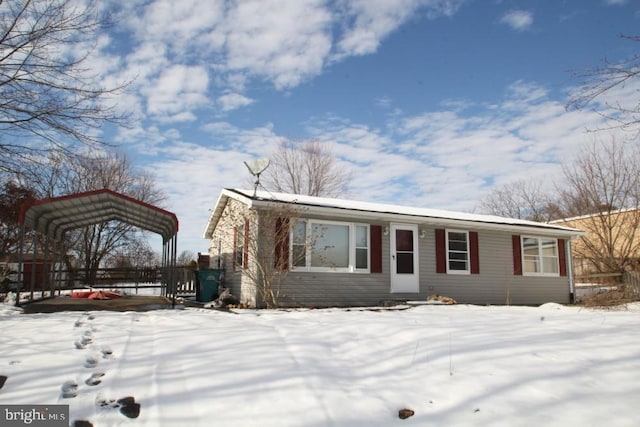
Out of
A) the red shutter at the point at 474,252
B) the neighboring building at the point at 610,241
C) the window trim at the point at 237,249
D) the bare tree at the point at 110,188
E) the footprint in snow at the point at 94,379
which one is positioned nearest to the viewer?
the footprint in snow at the point at 94,379

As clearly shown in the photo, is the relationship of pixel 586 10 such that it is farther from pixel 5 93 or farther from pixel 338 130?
pixel 338 130

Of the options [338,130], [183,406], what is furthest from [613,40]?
[338,130]

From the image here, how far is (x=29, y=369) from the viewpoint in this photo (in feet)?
12.8

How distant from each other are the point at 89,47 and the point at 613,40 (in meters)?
10.0

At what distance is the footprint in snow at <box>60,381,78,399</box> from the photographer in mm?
3379

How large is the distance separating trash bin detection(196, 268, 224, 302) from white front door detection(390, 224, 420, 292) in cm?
503

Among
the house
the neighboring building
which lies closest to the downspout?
the house

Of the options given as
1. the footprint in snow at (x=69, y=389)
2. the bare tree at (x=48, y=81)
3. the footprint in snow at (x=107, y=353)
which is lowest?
the footprint in snow at (x=69, y=389)

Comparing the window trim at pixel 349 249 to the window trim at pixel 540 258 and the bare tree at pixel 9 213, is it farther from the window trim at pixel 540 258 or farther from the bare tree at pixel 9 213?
the bare tree at pixel 9 213

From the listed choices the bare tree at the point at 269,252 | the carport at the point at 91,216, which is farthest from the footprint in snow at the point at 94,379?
the bare tree at the point at 269,252

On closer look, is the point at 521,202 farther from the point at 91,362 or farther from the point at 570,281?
the point at 91,362

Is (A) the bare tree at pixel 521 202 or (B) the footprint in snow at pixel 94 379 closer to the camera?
(B) the footprint in snow at pixel 94 379

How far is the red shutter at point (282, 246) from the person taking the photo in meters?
9.97

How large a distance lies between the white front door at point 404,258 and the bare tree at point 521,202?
72.5ft
